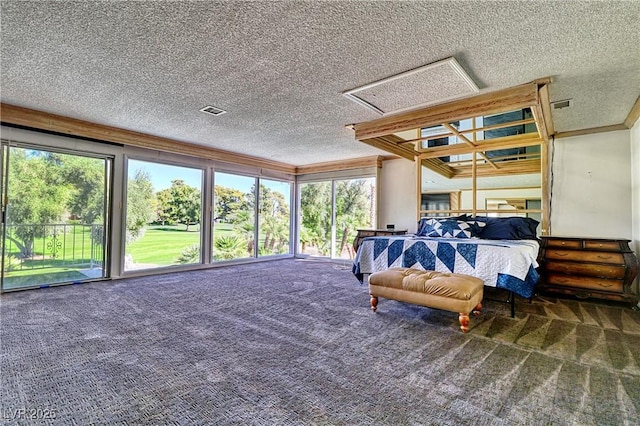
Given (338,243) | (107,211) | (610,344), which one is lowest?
(610,344)

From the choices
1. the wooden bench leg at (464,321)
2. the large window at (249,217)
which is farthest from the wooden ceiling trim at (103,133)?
the wooden bench leg at (464,321)

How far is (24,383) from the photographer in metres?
1.69

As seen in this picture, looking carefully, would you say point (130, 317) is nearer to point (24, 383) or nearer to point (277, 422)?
point (24, 383)

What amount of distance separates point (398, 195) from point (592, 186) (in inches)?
118

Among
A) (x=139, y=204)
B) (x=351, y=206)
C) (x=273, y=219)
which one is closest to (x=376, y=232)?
(x=351, y=206)

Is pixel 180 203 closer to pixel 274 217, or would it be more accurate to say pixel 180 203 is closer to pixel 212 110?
pixel 274 217

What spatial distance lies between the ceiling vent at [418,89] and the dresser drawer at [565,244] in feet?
7.72

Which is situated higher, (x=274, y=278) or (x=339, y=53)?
(x=339, y=53)

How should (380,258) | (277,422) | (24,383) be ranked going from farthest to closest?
(380,258) → (24,383) → (277,422)

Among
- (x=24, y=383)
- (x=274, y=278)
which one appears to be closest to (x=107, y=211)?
(x=274, y=278)

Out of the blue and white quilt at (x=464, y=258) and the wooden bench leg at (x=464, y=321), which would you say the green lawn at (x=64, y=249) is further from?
→ the wooden bench leg at (x=464, y=321)

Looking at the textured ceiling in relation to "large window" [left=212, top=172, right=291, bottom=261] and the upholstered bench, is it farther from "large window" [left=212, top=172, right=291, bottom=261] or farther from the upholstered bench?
"large window" [left=212, top=172, right=291, bottom=261]

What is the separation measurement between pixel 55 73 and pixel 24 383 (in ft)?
8.66

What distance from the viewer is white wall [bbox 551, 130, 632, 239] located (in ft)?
13.0
